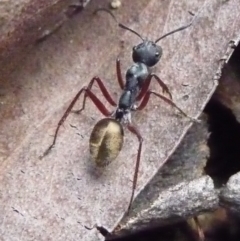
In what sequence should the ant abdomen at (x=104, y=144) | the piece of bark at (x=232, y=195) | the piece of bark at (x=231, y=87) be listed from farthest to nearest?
the piece of bark at (x=231, y=87), the ant abdomen at (x=104, y=144), the piece of bark at (x=232, y=195)

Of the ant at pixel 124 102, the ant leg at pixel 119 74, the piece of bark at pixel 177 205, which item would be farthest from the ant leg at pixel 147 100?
the piece of bark at pixel 177 205

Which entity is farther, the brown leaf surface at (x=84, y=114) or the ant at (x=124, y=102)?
the ant at (x=124, y=102)

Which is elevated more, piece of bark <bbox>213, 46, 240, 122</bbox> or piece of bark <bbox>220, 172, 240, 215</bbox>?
piece of bark <bbox>213, 46, 240, 122</bbox>

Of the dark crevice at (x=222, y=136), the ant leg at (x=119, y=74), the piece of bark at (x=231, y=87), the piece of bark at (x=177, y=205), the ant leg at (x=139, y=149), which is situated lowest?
the dark crevice at (x=222, y=136)

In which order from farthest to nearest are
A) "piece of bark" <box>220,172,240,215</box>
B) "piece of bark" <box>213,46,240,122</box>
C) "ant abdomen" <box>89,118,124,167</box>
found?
"piece of bark" <box>213,46,240,122</box>, "ant abdomen" <box>89,118,124,167</box>, "piece of bark" <box>220,172,240,215</box>

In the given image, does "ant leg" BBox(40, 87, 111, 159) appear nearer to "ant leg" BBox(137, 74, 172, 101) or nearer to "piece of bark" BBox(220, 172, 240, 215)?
"ant leg" BBox(137, 74, 172, 101)

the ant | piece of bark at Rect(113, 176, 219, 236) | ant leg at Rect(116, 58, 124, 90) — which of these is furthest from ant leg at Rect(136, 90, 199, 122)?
piece of bark at Rect(113, 176, 219, 236)

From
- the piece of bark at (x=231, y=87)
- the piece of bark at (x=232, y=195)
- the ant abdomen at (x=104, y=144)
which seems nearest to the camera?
the piece of bark at (x=232, y=195)

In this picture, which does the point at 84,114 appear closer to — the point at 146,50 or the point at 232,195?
the point at 146,50

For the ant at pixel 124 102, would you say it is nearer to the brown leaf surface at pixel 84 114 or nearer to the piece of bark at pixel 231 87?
the brown leaf surface at pixel 84 114
